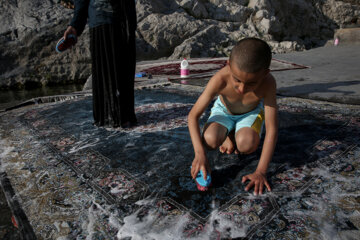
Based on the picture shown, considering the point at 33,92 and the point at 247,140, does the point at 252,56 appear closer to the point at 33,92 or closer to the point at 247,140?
the point at 247,140

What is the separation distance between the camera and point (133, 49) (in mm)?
2393

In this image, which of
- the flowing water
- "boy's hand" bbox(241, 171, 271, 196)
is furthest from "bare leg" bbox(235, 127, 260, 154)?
the flowing water

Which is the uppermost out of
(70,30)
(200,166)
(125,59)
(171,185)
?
(70,30)

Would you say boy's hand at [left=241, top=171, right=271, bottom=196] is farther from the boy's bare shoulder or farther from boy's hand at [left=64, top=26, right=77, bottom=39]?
boy's hand at [left=64, top=26, right=77, bottom=39]

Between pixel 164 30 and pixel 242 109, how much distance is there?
34.1 ft

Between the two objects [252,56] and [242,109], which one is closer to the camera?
[252,56]

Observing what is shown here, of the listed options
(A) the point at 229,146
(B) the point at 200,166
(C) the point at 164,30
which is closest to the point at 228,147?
(A) the point at 229,146

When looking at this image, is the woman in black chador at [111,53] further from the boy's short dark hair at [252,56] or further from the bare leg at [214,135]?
the boy's short dark hair at [252,56]

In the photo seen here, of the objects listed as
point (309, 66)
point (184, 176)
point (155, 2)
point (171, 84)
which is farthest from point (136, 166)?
point (155, 2)

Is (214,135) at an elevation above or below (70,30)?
below

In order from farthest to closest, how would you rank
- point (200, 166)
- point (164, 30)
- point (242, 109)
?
point (164, 30)
point (242, 109)
point (200, 166)

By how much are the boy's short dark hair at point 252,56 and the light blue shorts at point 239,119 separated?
52cm

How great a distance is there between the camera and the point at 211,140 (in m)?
1.66

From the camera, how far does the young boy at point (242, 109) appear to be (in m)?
1.29
